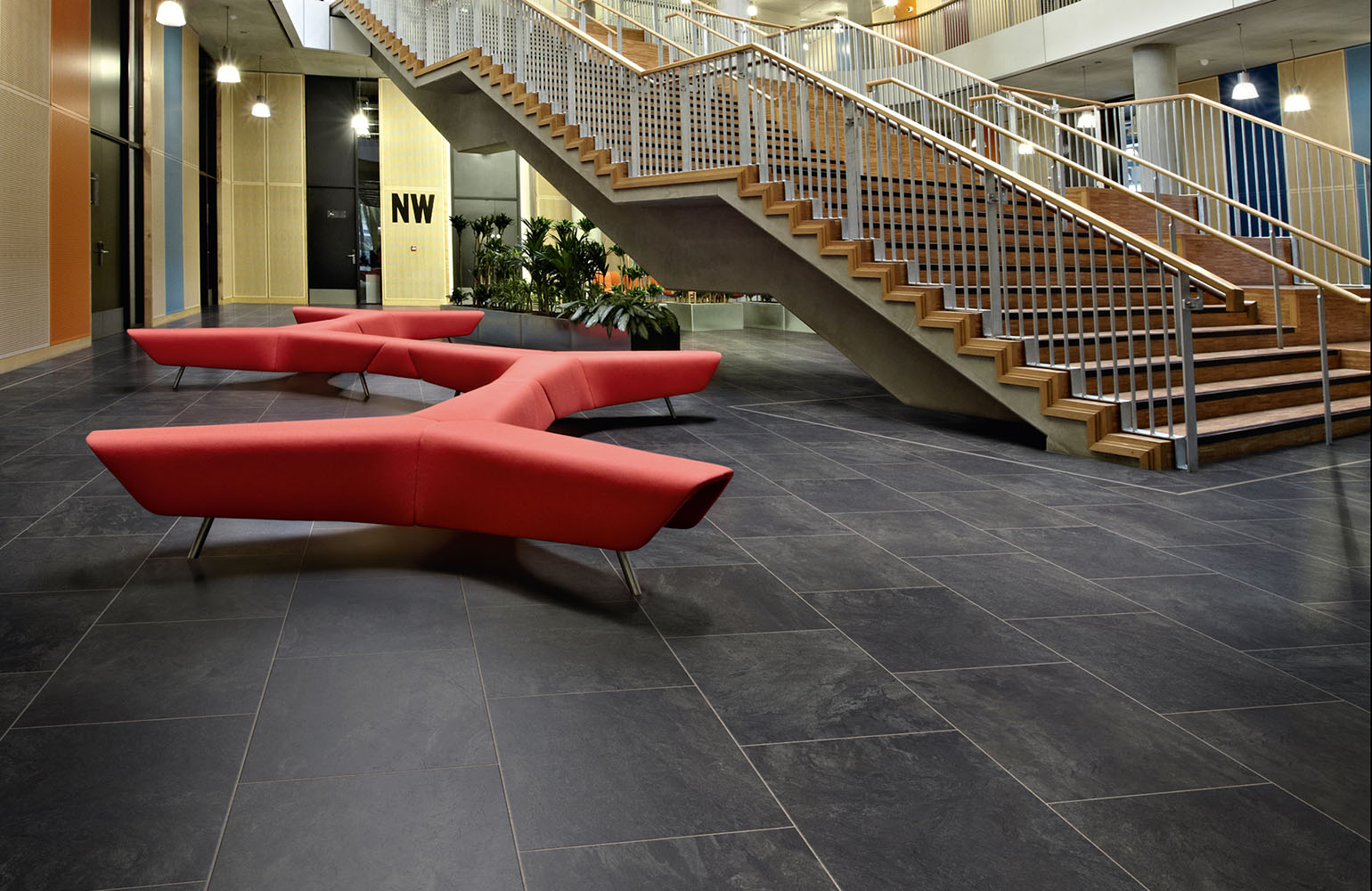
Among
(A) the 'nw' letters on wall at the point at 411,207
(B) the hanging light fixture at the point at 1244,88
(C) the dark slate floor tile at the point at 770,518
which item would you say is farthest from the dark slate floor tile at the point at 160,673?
(A) the 'nw' letters on wall at the point at 411,207

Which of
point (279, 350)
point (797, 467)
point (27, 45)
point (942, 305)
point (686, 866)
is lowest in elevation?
point (686, 866)

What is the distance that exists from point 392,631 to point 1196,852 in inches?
88.2

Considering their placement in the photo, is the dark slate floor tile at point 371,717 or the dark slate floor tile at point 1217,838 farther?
the dark slate floor tile at point 371,717

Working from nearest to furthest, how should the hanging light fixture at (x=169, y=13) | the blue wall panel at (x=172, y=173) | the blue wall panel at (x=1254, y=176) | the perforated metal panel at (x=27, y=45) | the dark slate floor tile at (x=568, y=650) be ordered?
the dark slate floor tile at (x=568, y=650) < the perforated metal panel at (x=27, y=45) < the blue wall panel at (x=1254, y=176) < the hanging light fixture at (x=169, y=13) < the blue wall panel at (x=172, y=173)

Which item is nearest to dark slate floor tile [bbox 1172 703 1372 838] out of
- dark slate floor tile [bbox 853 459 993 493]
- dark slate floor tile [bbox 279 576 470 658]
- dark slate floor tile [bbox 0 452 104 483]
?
dark slate floor tile [bbox 279 576 470 658]

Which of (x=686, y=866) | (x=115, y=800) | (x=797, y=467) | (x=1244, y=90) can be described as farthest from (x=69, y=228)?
(x=1244, y=90)

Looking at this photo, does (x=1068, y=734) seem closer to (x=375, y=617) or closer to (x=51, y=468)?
(x=375, y=617)

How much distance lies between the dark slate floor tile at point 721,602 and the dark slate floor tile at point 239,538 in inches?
58.2

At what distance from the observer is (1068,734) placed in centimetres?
249

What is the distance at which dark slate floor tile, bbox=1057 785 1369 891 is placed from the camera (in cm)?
188

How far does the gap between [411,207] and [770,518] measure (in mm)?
19182

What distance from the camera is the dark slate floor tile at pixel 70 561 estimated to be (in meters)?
3.53

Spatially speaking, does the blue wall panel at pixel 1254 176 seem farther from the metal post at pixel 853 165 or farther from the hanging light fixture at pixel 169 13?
the hanging light fixture at pixel 169 13

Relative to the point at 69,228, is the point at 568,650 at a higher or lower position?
lower
